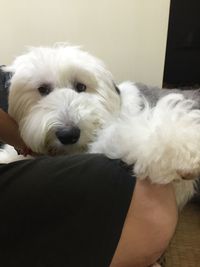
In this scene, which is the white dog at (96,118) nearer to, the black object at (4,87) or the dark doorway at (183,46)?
the black object at (4,87)

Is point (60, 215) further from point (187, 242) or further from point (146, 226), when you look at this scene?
point (187, 242)

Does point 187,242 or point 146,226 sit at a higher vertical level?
point 146,226

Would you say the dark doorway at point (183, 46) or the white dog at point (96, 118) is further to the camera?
the dark doorway at point (183, 46)

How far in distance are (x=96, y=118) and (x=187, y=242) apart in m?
0.65

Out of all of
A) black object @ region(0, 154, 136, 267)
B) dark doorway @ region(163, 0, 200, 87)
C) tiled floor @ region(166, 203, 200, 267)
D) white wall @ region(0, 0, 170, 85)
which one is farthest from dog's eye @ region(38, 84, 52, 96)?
dark doorway @ region(163, 0, 200, 87)

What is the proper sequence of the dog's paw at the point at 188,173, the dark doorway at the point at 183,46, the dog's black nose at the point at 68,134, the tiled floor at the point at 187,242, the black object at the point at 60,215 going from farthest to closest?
the dark doorway at the point at 183,46 < the tiled floor at the point at 187,242 < the dog's black nose at the point at 68,134 < the dog's paw at the point at 188,173 < the black object at the point at 60,215

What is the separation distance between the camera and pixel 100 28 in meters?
1.97

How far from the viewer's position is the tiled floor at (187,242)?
4.28 feet

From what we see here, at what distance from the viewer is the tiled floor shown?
51.3 inches

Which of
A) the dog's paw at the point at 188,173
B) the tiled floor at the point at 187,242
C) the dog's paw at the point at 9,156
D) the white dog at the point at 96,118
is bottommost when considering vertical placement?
the tiled floor at the point at 187,242

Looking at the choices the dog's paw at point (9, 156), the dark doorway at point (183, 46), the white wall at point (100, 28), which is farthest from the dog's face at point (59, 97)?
the dark doorway at point (183, 46)

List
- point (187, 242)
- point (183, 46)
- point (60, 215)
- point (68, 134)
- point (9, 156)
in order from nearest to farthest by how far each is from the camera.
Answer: point (60, 215)
point (68, 134)
point (9, 156)
point (187, 242)
point (183, 46)

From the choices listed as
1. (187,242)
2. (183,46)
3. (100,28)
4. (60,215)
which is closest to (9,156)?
(60,215)

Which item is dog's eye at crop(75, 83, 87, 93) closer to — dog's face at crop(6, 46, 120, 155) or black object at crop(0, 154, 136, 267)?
dog's face at crop(6, 46, 120, 155)
